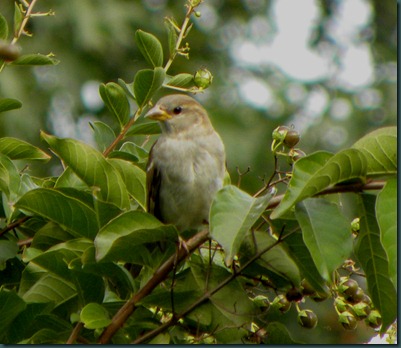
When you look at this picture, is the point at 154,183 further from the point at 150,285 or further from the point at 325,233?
the point at 325,233

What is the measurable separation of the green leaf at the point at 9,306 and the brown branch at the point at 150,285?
0.20 meters

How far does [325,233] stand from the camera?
213 centimetres

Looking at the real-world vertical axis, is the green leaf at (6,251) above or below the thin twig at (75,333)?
above

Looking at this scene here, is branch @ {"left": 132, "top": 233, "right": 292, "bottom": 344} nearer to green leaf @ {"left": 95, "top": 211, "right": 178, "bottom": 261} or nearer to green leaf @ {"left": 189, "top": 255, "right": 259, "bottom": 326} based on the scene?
green leaf @ {"left": 189, "top": 255, "right": 259, "bottom": 326}

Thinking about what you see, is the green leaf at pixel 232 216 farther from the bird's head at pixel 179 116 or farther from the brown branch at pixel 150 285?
the bird's head at pixel 179 116

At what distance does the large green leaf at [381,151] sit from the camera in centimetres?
217

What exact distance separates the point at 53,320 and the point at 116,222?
0.34 meters

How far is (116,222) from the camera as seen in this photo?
2.20 meters

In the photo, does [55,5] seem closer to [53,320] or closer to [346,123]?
[346,123]

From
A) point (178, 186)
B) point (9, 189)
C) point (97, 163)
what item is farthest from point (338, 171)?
point (178, 186)

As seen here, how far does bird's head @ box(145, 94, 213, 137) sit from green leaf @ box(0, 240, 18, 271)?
1.26 meters

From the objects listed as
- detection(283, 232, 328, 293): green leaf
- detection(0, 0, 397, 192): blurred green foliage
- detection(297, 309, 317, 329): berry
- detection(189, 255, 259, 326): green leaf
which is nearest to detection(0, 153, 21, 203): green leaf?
detection(189, 255, 259, 326): green leaf

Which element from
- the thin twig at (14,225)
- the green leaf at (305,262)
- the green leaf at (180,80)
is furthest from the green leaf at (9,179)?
the green leaf at (305,262)

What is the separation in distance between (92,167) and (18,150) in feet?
1.02
